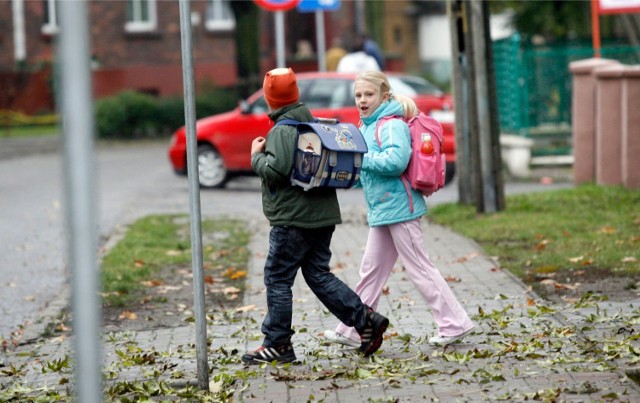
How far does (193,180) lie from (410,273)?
157 cm

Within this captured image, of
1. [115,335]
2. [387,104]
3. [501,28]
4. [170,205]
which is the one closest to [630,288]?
[387,104]

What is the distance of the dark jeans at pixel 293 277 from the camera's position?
21.2 ft

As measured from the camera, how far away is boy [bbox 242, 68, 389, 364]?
20.8ft

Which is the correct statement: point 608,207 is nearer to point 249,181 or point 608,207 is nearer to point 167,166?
point 249,181

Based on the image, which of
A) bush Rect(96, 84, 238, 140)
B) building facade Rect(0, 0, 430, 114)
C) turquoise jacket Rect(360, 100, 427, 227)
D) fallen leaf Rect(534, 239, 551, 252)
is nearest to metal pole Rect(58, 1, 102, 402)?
turquoise jacket Rect(360, 100, 427, 227)

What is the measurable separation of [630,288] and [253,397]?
11.4 feet

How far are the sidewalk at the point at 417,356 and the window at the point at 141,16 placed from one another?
110ft

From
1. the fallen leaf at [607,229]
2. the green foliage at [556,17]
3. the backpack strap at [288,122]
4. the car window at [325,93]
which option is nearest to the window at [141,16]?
the green foliage at [556,17]

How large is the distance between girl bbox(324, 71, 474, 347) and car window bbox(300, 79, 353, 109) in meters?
11.2

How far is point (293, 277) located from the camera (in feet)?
21.6

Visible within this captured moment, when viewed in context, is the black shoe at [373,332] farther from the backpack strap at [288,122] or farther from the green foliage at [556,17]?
the green foliage at [556,17]

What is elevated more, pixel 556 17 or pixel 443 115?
pixel 556 17

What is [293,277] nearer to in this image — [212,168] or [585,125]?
[585,125]

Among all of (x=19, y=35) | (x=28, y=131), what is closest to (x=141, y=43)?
(x=19, y=35)
